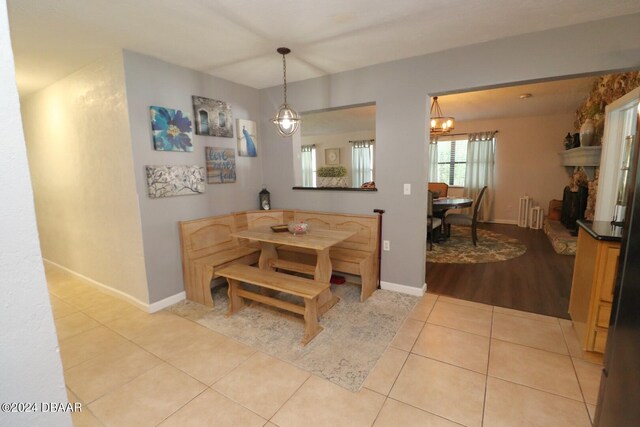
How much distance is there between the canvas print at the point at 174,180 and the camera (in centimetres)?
273

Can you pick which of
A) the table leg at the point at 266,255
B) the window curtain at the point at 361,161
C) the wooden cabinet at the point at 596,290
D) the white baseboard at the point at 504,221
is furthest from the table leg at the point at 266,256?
the white baseboard at the point at 504,221

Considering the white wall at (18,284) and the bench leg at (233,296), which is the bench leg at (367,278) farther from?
the white wall at (18,284)

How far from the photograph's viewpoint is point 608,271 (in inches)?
73.0

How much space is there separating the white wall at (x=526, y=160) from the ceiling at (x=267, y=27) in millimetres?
4941

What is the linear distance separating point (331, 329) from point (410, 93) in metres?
2.36

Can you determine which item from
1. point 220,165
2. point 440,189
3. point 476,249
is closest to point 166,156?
point 220,165

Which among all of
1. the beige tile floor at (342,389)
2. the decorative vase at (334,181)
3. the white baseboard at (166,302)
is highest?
the decorative vase at (334,181)

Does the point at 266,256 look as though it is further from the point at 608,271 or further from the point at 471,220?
the point at 471,220

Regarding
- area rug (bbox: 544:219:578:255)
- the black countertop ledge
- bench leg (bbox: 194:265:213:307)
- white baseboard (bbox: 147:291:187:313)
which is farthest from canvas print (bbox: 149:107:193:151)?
area rug (bbox: 544:219:578:255)

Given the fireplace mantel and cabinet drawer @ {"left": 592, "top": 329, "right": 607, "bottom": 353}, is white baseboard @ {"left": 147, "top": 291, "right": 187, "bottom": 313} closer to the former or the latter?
cabinet drawer @ {"left": 592, "top": 329, "right": 607, "bottom": 353}

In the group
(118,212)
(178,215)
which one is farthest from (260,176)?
(118,212)

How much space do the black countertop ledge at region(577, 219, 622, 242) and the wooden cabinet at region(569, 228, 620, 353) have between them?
0.03m

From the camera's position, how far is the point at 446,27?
2.26m

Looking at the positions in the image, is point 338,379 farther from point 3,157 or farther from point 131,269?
point 131,269
